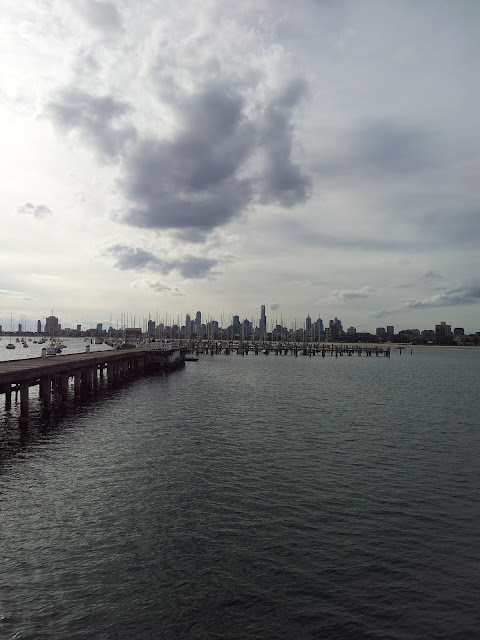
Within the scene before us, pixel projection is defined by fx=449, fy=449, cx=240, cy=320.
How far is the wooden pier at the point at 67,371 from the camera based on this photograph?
41438 mm

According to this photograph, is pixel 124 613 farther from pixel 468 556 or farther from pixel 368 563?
pixel 468 556

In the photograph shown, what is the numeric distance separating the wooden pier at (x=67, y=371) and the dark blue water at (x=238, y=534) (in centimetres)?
469

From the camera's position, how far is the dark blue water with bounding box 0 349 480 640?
1355 centimetres

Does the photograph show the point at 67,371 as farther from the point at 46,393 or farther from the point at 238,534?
the point at 238,534

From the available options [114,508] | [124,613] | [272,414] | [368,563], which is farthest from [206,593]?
[272,414]

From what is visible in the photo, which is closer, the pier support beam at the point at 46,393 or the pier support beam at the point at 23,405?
the pier support beam at the point at 23,405

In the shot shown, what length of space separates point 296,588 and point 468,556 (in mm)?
7472

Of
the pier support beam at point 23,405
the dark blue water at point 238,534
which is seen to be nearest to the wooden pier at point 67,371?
the pier support beam at point 23,405

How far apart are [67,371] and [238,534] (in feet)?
142

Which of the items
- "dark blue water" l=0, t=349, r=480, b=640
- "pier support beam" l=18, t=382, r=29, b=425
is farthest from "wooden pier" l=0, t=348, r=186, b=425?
"dark blue water" l=0, t=349, r=480, b=640

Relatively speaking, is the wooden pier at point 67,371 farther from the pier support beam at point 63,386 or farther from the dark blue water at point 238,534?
the dark blue water at point 238,534

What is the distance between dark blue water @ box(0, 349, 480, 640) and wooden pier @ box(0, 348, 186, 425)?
4.69 meters

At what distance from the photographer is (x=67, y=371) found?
2223 inches

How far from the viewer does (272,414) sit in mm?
49219
